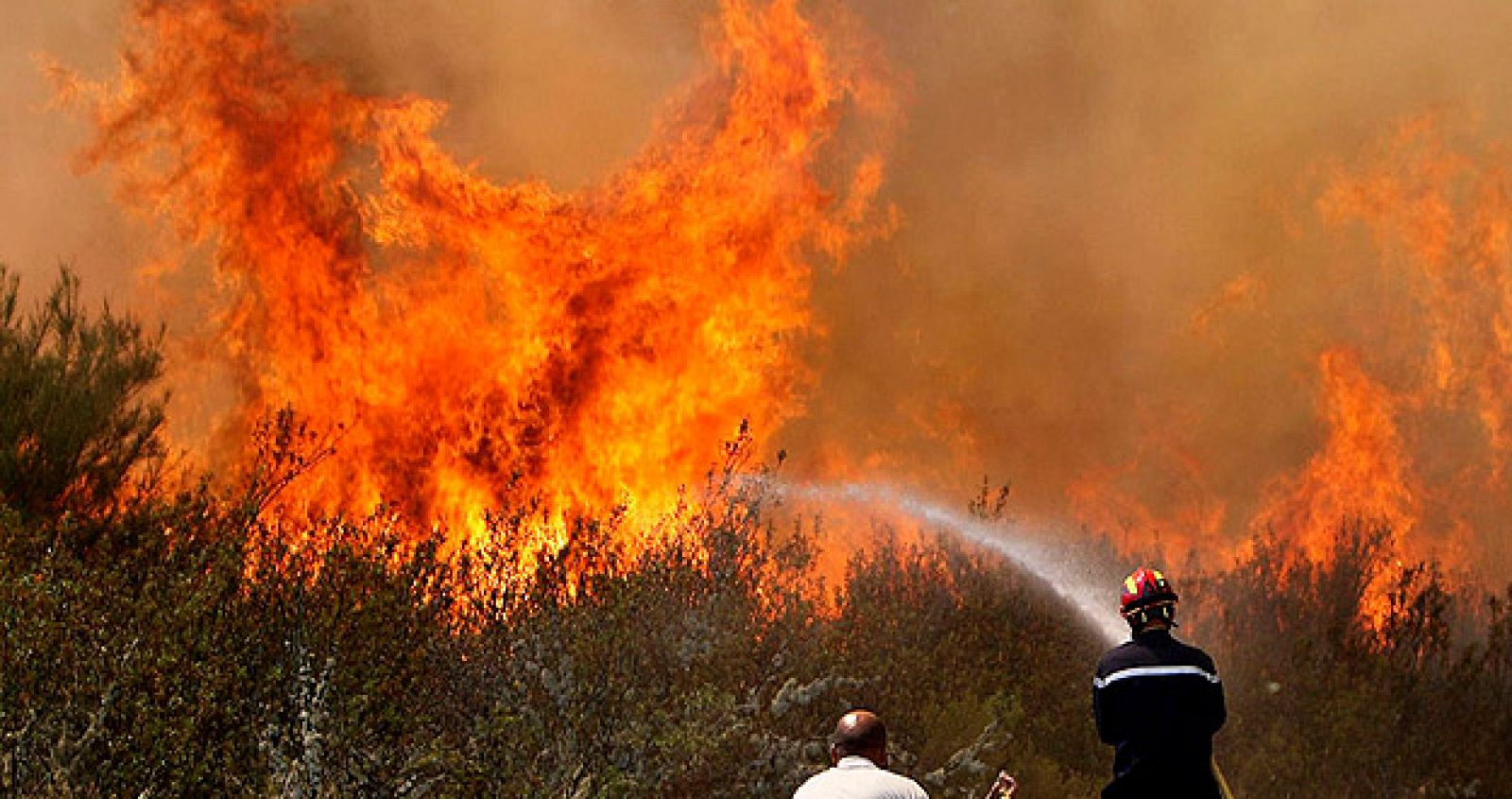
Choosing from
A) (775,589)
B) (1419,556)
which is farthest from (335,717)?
(1419,556)

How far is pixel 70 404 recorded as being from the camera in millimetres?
12109

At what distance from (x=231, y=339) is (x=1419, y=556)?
13947 mm

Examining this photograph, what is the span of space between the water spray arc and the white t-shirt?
9.52m

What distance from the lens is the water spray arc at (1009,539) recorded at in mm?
16047

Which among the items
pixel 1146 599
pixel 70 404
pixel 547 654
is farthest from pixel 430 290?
pixel 1146 599

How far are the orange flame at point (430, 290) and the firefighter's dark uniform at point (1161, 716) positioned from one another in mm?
9069

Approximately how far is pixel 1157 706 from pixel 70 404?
9065 millimetres

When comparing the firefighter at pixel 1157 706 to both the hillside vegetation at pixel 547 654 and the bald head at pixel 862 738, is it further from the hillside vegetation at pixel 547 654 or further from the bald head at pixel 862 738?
the hillside vegetation at pixel 547 654

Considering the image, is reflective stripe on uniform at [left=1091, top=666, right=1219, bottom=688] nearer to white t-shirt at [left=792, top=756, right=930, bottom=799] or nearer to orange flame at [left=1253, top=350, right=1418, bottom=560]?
white t-shirt at [left=792, top=756, right=930, bottom=799]

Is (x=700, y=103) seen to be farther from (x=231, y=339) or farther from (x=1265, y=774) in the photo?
(x=1265, y=774)

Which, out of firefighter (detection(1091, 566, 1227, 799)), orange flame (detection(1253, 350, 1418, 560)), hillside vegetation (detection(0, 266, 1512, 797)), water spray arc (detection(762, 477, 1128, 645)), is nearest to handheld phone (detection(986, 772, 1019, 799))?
firefighter (detection(1091, 566, 1227, 799))

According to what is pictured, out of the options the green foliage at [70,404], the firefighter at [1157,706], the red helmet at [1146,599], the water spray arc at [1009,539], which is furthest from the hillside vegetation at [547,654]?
the red helmet at [1146,599]

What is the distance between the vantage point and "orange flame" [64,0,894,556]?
1523 cm

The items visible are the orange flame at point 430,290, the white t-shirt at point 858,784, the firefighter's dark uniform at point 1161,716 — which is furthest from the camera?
the orange flame at point 430,290
